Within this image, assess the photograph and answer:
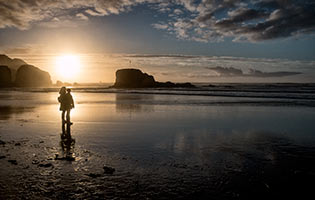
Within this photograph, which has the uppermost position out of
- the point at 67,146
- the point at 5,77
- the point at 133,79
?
the point at 5,77

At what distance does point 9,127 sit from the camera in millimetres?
14664

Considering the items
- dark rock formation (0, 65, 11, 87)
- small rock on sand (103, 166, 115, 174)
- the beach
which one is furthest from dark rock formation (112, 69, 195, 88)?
small rock on sand (103, 166, 115, 174)

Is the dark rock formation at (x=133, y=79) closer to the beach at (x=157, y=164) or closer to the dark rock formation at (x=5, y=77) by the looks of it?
the dark rock formation at (x=5, y=77)

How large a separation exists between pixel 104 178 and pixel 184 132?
7.45 meters

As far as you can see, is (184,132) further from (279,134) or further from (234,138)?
(279,134)

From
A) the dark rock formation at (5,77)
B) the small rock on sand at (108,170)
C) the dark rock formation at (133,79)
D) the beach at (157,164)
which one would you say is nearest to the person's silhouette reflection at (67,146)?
the beach at (157,164)

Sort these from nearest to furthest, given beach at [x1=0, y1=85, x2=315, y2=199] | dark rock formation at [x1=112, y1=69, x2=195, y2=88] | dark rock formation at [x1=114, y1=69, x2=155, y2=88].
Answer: beach at [x1=0, y1=85, x2=315, y2=199]
dark rock formation at [x1=112, y1=69, x2=195, y2=88]
dark rock formation at [x1=114, y1=69, x2=155, y2=88]

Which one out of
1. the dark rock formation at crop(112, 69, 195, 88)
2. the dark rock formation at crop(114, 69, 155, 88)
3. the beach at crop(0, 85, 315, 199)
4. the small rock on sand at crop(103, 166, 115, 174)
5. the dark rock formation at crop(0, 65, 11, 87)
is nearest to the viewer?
the beach at crop(0, 85, 315, 199)

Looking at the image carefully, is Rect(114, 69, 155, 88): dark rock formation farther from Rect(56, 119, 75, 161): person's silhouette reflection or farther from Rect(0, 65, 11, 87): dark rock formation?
Rect(56, 119, 75, 161): person's silhouette reflection

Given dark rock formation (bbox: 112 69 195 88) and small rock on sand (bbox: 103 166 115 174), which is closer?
small rock on sand (bbox: 103 166 115 174)

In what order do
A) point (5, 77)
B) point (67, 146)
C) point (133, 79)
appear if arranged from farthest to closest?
point (5, 77)
point (133, 79)
point (67, 146)

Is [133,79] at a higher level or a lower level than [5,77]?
lower

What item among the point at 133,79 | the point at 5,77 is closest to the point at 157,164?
the point at 133,79

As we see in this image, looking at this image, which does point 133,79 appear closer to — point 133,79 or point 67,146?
point 133,79
